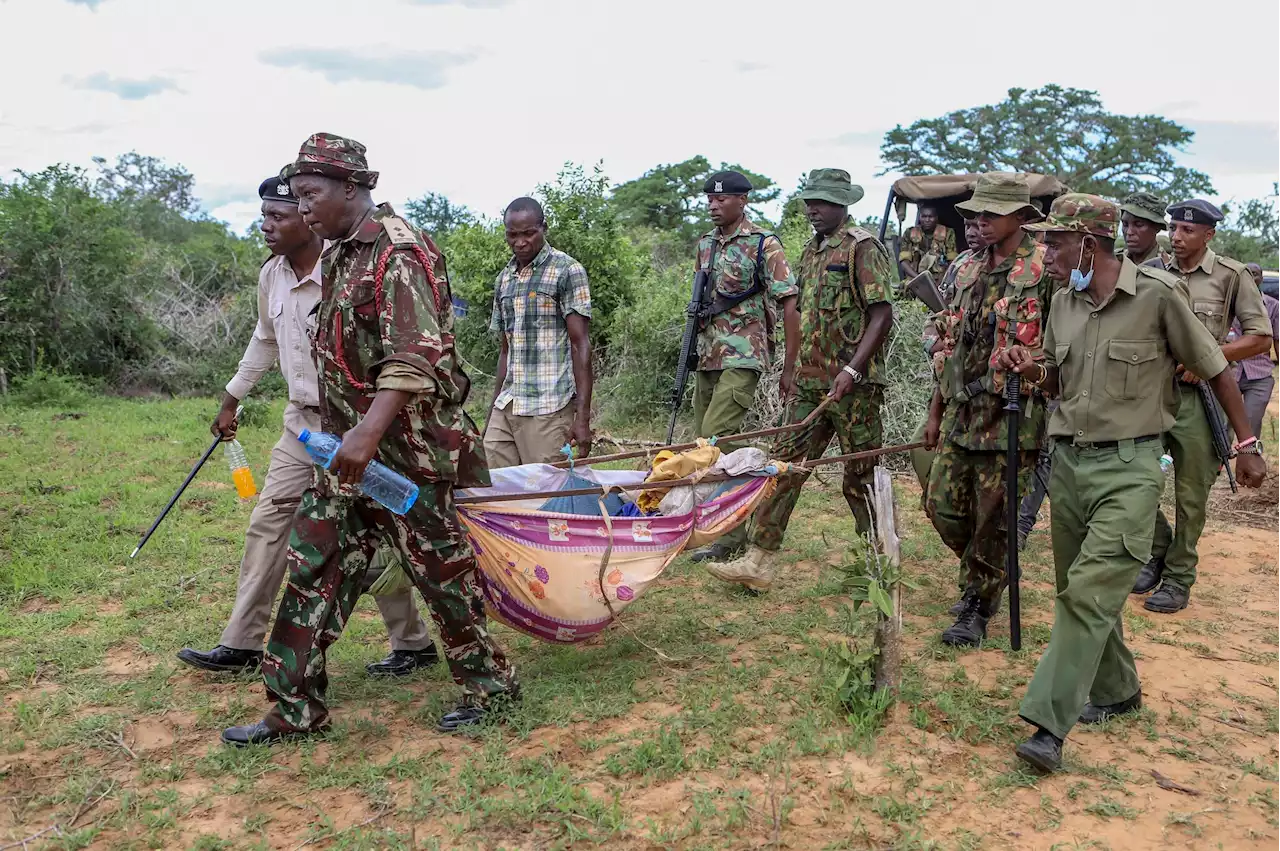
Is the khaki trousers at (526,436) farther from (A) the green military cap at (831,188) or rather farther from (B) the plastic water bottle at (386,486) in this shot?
(B) the plastic water bottle at (386,486)

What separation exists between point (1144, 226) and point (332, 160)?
170 inches

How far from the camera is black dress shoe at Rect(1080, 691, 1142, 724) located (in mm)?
3734

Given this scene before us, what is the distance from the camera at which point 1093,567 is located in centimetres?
330

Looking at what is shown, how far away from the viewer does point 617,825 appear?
2988 mm

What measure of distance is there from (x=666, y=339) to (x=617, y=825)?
7.03 meters

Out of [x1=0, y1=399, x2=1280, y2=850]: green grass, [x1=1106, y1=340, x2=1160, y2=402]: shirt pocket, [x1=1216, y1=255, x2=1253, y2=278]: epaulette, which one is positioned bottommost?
[x1=0, y1=399, x2=1280, y2=850]: green grass

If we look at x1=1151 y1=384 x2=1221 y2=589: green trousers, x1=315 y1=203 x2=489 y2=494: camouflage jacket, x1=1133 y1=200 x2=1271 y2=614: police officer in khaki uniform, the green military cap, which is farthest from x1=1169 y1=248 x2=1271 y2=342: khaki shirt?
x1=315 y1=203 x2=489 y2=494: camouflage jacket

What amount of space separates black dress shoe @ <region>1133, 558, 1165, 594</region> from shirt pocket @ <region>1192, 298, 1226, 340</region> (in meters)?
1.25

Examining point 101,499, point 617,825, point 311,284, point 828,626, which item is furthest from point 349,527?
point 101,499

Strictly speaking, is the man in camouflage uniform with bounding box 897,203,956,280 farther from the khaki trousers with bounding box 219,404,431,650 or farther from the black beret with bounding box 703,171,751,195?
the khaki trousers with bounding box 219,404,431,650

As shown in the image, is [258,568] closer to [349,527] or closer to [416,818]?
[349,527]

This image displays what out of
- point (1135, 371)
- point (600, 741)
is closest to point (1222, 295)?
point (1135, 371)

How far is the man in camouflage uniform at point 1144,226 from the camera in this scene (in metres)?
5.43

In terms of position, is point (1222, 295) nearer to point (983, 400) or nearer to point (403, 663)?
point (983, 400)
